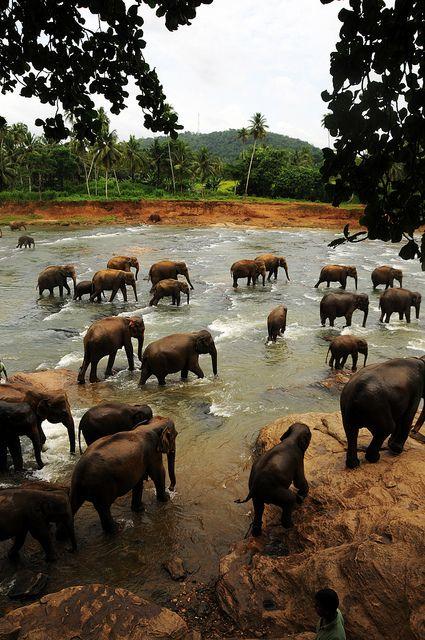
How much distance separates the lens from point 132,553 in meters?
5.58

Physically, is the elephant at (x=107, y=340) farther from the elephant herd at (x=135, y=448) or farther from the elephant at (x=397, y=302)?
the elephant at (x=397, y=302)

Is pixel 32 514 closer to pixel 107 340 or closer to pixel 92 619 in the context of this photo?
pixel 92 619

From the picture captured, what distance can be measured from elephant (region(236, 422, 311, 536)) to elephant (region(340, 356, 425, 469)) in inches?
25.3

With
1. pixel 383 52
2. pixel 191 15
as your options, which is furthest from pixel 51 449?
pixel 383 52

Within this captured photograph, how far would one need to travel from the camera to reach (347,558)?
424 cm

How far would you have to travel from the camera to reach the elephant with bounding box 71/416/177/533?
5.66 metres

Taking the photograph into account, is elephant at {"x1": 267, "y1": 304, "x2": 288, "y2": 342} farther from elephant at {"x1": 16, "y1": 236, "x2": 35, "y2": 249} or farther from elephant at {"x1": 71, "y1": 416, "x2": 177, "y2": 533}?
elephant at {"x1": 16, "y1": 236, "x2": 35, "y2": 249}

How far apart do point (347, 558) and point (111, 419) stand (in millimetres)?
3861

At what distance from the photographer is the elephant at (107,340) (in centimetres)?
1081

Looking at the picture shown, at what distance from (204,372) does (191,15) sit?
874cm

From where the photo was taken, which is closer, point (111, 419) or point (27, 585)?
point (27, 585)

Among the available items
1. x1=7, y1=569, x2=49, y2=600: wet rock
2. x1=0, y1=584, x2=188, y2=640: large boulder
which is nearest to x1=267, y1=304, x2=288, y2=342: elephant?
x1=7, y1=569, x2=49, y2=600: wet rock

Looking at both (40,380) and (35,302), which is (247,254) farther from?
(40,380)

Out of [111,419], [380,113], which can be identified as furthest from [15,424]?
[380,113]
